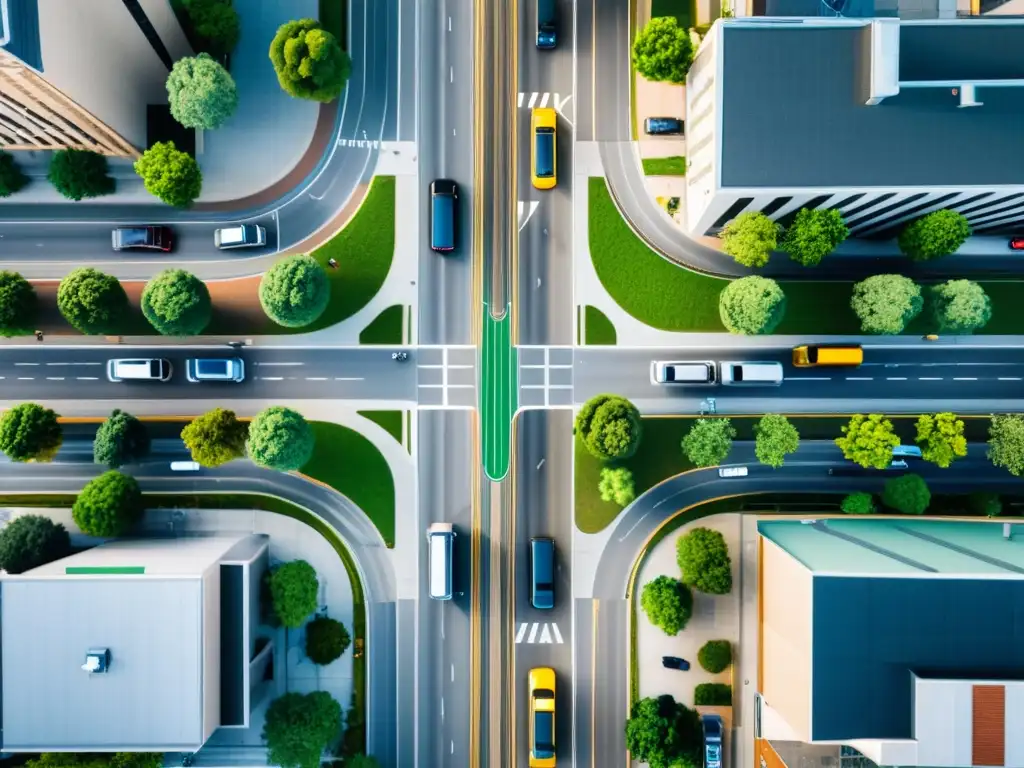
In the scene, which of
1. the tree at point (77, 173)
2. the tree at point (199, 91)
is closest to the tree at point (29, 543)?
the tree at point (77, 173)

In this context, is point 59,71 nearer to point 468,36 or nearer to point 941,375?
point 468,36

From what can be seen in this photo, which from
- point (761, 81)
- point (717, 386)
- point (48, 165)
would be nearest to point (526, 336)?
point (717, 386)

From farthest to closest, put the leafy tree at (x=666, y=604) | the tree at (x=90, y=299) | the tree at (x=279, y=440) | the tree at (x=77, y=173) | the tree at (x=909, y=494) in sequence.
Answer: the leafy tree at (x=666, y=604)
the tree at (x=909, y=494)
the tree at (x=77, y=173)
the tree at (x=90, y=299)
the tree at (x=279, y=440)

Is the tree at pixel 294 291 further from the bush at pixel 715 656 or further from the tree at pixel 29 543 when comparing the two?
the bush at pixel 715 656

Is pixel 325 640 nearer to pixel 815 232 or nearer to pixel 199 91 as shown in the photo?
A: pixel 199 91

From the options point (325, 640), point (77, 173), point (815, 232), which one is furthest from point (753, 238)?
point (77, 173)

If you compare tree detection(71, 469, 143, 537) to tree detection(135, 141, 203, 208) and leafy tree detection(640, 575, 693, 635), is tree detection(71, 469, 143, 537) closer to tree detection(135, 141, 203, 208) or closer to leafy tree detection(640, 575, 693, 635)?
tree detection(135, 141, 203, 208)
